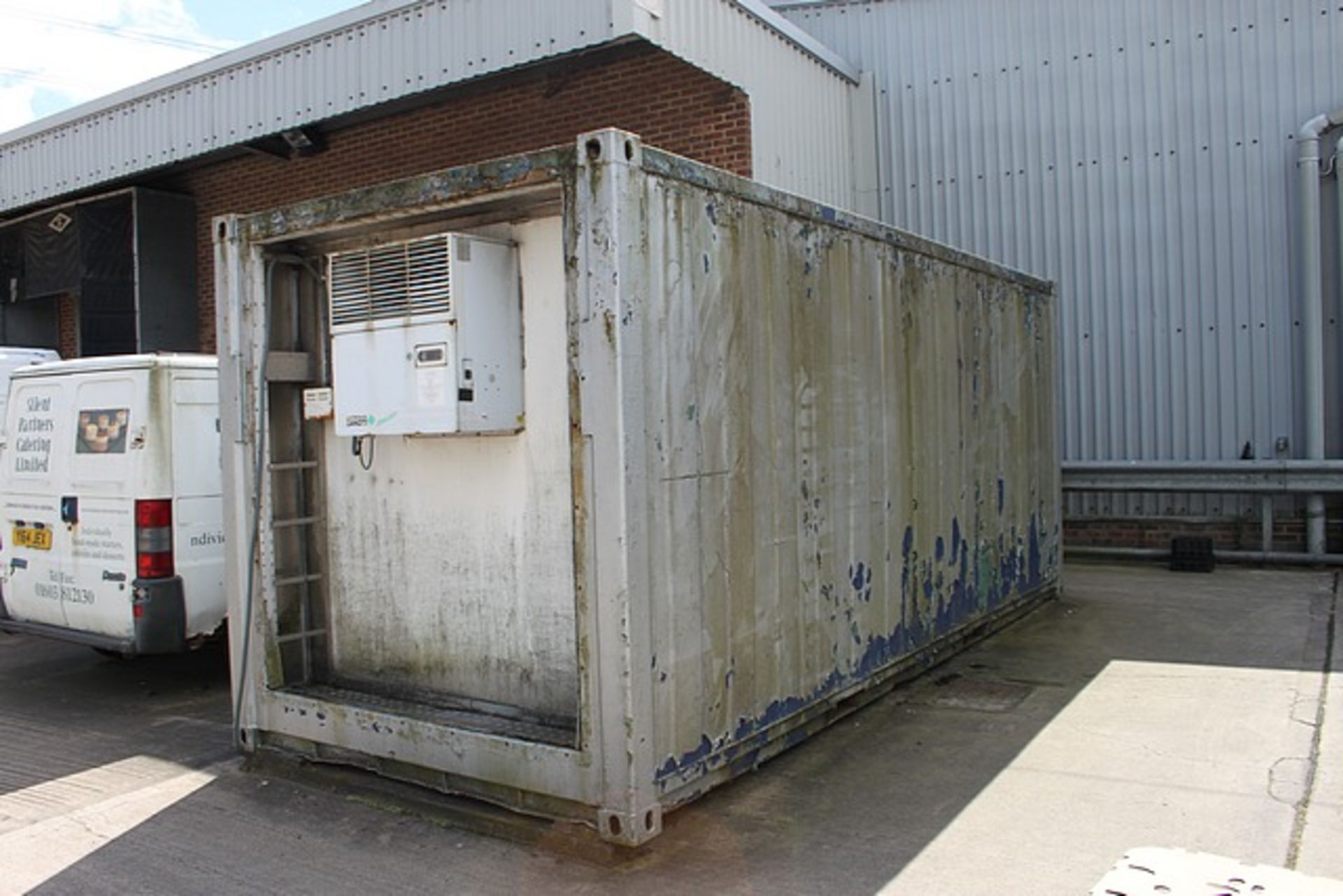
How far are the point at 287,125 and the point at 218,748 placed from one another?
7.63 m

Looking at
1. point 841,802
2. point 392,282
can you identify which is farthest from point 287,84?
point 841,802

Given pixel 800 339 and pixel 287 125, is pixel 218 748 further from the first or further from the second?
pixel 287 125

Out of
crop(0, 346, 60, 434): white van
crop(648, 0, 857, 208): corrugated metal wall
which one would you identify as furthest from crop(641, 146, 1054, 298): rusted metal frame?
crop(0, 346, 60, 434): white van

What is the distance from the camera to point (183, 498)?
7027mm

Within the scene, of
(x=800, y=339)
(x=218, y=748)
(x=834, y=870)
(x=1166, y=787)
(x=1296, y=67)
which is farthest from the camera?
(x=1296, y=67)

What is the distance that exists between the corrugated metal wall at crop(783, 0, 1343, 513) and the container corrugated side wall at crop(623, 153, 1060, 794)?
4.71 metres

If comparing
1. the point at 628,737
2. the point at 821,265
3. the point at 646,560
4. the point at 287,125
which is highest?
the point at 287,125

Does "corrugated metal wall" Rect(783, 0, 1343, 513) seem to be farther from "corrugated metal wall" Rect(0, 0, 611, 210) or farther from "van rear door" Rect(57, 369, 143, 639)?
"van rear door" Rect(57, 369, 143, 639)

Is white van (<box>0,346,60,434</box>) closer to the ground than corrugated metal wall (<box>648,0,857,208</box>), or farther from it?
closer to the ground

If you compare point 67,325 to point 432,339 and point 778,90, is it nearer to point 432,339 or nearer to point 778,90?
point 778,90

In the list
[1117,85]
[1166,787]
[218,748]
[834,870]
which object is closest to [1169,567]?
[1117,85]

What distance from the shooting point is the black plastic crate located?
36.3ft

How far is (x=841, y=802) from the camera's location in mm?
4875

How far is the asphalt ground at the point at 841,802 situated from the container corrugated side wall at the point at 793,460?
39 centimetres
